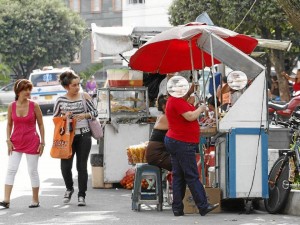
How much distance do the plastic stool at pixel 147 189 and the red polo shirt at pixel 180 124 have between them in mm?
1134

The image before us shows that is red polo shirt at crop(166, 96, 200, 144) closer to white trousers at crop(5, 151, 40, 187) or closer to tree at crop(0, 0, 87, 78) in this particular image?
white trousers at crop(5, 151, 40, 187)

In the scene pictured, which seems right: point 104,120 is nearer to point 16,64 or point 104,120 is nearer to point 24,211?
point 24,211

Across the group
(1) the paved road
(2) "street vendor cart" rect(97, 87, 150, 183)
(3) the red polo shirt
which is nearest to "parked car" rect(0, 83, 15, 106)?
(2) "street vendor cart" rect(97, 87, 150, 183)

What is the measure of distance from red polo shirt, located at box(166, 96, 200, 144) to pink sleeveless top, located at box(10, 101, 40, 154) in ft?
7.29

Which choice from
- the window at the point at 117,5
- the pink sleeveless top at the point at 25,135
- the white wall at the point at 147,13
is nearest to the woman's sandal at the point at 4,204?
the pink sleeveless top at the point at 25,135

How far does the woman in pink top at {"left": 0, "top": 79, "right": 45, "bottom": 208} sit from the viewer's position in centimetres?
1315

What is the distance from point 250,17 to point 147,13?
3699 centimetres

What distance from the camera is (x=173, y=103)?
38.1 ft

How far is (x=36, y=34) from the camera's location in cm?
6544

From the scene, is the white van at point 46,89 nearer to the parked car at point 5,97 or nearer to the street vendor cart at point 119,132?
the parked car at point 5,97

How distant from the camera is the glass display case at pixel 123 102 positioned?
53.9 feet

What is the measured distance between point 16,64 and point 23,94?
169ft

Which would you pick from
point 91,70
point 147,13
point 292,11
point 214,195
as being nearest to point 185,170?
point 214,195

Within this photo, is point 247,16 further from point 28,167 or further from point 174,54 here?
point 28,167
